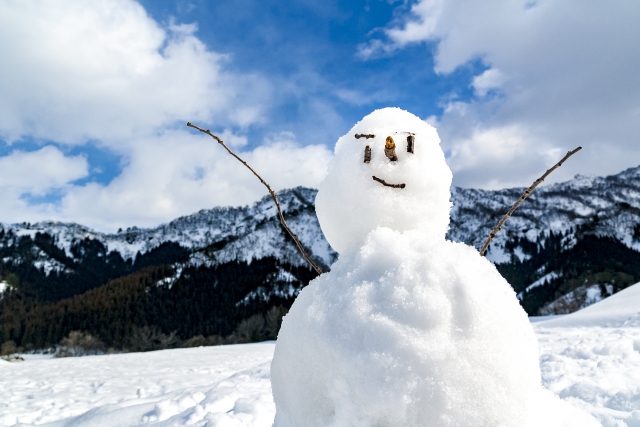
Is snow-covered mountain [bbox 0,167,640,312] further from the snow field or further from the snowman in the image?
the snowman

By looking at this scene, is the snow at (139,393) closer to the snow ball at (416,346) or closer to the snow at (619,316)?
the snow ball at (416,346)

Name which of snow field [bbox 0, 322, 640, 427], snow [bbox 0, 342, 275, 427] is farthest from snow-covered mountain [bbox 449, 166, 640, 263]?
snow field [bbox 0, 322, 640, 427]

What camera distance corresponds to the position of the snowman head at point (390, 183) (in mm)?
1213

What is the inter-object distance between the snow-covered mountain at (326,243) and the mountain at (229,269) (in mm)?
540

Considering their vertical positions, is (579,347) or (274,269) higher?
(274,269)

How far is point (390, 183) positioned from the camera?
121 centimetres

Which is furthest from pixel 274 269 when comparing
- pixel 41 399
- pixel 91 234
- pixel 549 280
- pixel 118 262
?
pixel 91 234

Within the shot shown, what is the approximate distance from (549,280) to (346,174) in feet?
331

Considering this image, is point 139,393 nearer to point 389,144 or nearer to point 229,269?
point 389,144

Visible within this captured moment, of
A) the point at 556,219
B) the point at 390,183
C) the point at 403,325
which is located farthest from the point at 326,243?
the point at 403,325

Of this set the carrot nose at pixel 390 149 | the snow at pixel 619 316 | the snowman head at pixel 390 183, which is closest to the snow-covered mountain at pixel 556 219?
the snow at pixel 619 316

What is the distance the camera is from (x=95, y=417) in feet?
Answer: 11.5

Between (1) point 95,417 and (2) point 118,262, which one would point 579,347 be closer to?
(1) point 95,417

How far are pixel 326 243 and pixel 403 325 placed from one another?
145636 mm
